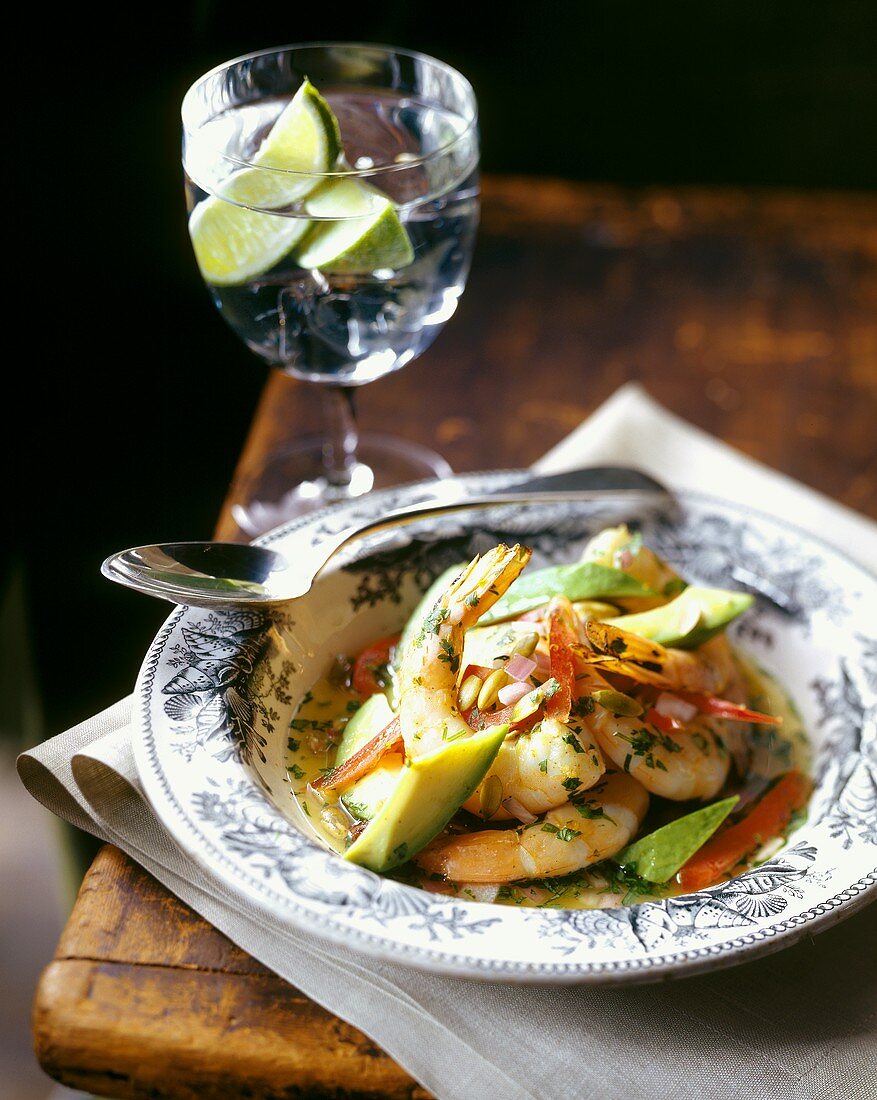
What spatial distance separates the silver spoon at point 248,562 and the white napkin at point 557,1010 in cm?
15

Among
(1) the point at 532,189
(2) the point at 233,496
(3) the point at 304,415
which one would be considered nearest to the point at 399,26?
(1) the point at 532,189

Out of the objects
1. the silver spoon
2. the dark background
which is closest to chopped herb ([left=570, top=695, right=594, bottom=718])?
the silver spoon

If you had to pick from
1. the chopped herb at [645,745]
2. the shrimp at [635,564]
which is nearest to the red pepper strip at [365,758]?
the chopped herb at [645,745]

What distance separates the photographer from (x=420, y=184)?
1417mm

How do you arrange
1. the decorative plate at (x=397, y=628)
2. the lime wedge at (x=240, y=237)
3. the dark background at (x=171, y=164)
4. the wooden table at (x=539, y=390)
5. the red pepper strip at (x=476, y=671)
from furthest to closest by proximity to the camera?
the dark background at (x=171, y=164) → the lime wedge at (x=240, y=237) → the red pepper strip at (x=476, y=671) → the wooden table at (x=539, y=390) → the decorative plate at (x=397, y=628)

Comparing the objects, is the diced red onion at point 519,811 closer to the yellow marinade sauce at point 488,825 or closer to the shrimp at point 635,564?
the yellow marinade sauce at point 488,825

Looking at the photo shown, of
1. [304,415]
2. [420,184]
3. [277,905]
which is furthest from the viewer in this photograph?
[304,415]

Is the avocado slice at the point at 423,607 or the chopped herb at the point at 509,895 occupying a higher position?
the avocado slice at the point at 423,607

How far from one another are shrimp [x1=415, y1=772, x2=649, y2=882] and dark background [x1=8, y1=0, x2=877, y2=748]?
148 cm

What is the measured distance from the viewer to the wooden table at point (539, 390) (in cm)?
104

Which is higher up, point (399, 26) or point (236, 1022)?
point (399, 26)

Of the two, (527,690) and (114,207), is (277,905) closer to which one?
(527,690)

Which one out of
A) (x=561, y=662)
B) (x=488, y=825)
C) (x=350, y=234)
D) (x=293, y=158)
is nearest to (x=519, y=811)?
(x=488, y=825)

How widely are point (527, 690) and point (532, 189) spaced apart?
1.75 m
